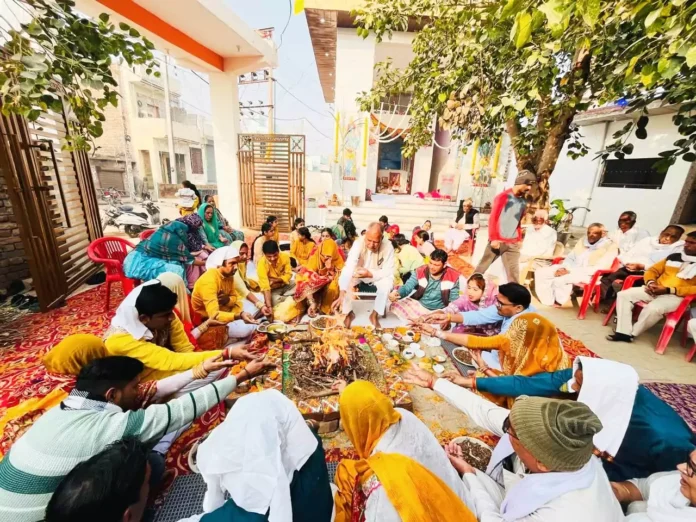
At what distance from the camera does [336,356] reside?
295 centimetres

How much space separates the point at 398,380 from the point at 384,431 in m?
1.35

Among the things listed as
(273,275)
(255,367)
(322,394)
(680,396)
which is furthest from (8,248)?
(680,396)

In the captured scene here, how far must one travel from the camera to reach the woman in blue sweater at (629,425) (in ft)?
6.00

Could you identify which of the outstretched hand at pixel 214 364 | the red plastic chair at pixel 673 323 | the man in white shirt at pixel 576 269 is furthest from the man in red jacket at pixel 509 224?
the outstretched hand at pixel 214 364

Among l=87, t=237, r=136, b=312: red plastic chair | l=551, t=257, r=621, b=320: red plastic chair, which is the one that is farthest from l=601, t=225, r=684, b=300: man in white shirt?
l=87, t=237, r=136, b=312: red plastic chair

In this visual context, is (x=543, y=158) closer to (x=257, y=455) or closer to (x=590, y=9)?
Answer: (x=590, y=9)

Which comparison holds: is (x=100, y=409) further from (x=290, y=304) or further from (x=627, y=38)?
(x=627, y=38)

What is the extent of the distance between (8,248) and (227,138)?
6371 mm

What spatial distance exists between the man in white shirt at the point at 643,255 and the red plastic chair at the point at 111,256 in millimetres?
8203

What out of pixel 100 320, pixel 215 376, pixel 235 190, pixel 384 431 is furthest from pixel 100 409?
pixel 235 190

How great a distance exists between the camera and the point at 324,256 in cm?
504

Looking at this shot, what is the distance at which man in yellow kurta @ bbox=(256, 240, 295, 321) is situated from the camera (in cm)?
478

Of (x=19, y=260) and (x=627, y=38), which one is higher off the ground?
(x=627, y=38)

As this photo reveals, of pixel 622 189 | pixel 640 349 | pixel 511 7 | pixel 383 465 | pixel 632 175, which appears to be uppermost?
pixel 511 7
